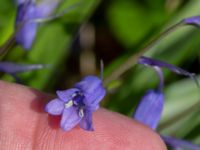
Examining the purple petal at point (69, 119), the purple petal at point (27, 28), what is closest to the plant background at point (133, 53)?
the purple petal at point (27, 28)

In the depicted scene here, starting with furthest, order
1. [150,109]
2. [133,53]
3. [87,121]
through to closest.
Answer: [133,53], [150,109], [87,121]

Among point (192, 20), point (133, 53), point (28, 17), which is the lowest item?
point (133, 53)

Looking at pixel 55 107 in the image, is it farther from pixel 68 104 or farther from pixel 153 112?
pixel 153 112

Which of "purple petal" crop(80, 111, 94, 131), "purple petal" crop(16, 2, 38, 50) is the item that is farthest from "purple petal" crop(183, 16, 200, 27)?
"purple petal" crop(16, 2, 38, 50)

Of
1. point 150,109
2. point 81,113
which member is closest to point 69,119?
point 81,113

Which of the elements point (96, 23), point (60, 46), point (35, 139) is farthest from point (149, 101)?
point (96, 23)

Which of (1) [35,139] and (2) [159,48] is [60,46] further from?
(1) [35,139]

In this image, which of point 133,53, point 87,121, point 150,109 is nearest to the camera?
point 87,121
